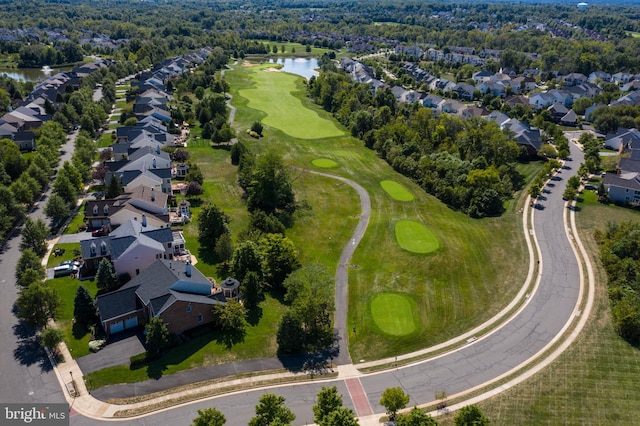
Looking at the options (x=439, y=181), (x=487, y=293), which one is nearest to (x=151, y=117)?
(x=439, y=181)

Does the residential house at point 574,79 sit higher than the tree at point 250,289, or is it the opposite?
the tree at point 250,289

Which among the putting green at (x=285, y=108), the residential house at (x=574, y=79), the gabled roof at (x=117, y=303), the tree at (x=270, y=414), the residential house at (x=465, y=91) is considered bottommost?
the putting green at (x=285, y=108)

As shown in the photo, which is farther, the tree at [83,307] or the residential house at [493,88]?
the residential house at [493,88]

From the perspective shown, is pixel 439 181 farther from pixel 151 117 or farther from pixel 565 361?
pixel 151 117

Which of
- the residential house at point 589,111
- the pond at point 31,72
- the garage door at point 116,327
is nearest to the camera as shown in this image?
the garage door at point 116,327

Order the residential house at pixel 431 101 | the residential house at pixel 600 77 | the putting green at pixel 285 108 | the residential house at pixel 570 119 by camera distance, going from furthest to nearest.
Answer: the residential house at pixel 600 77
the residential house at pixel 431 101
the residential house at pixel 570 119
the putting green at pixel 285 108

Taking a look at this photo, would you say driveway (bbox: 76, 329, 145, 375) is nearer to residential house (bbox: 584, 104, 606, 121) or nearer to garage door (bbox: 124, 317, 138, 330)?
garage door (bbox: 124, 317, 138, 330)

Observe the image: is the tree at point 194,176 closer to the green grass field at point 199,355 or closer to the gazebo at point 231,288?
the gazebo at point 231,288

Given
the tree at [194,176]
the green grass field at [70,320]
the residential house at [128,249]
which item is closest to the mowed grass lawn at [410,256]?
the tree at [194,176]
